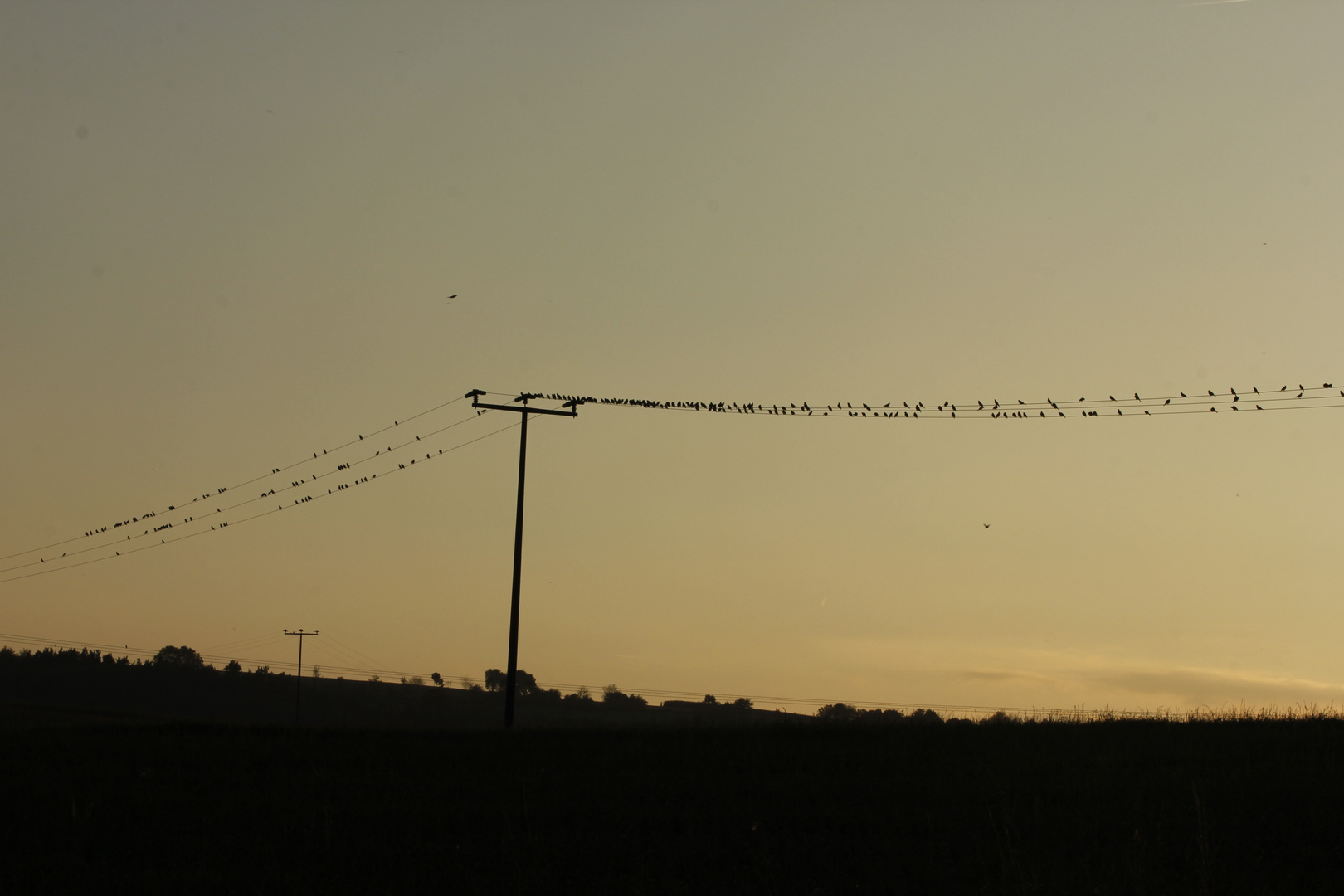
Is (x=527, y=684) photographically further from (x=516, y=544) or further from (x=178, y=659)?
(x=516, y=544)

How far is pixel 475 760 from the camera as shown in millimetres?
21547

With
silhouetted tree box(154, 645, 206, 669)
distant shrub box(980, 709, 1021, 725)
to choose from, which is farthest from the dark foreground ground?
silhouetted tree box(154, 645, 206, 669)

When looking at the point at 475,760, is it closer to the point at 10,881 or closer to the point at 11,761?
the point at 11,761

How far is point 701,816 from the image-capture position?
1493 cm

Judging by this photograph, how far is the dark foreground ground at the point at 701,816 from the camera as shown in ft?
38.3

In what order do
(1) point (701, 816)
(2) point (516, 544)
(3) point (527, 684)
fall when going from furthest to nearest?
(3) point (527, 684) → (2) point (516, 544) → (1) point (701, 816)

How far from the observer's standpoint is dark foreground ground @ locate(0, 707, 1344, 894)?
11.7 m

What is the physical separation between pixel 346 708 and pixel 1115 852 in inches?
5113

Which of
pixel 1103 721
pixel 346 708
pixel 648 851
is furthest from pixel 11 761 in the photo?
pixel 346 708

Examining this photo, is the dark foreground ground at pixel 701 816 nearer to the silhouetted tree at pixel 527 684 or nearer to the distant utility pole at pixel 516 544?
Result: the distant utility pole at pixel 516 544

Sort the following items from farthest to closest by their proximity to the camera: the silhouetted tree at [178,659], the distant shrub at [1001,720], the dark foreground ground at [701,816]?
the silhouetted tree at [178,659], the distant shrub at [1001,720], the dark foreground ground at [701,816]

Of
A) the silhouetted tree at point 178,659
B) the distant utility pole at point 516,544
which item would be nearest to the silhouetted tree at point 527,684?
the silhouetted tree at point 178,659

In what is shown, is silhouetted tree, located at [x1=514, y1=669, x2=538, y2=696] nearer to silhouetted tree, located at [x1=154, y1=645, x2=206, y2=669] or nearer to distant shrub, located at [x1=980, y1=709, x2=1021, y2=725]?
silhouetted tree, located at [x1=154, y1=645, x2=206, y2=669]

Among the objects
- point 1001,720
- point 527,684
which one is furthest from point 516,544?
point 527,684
